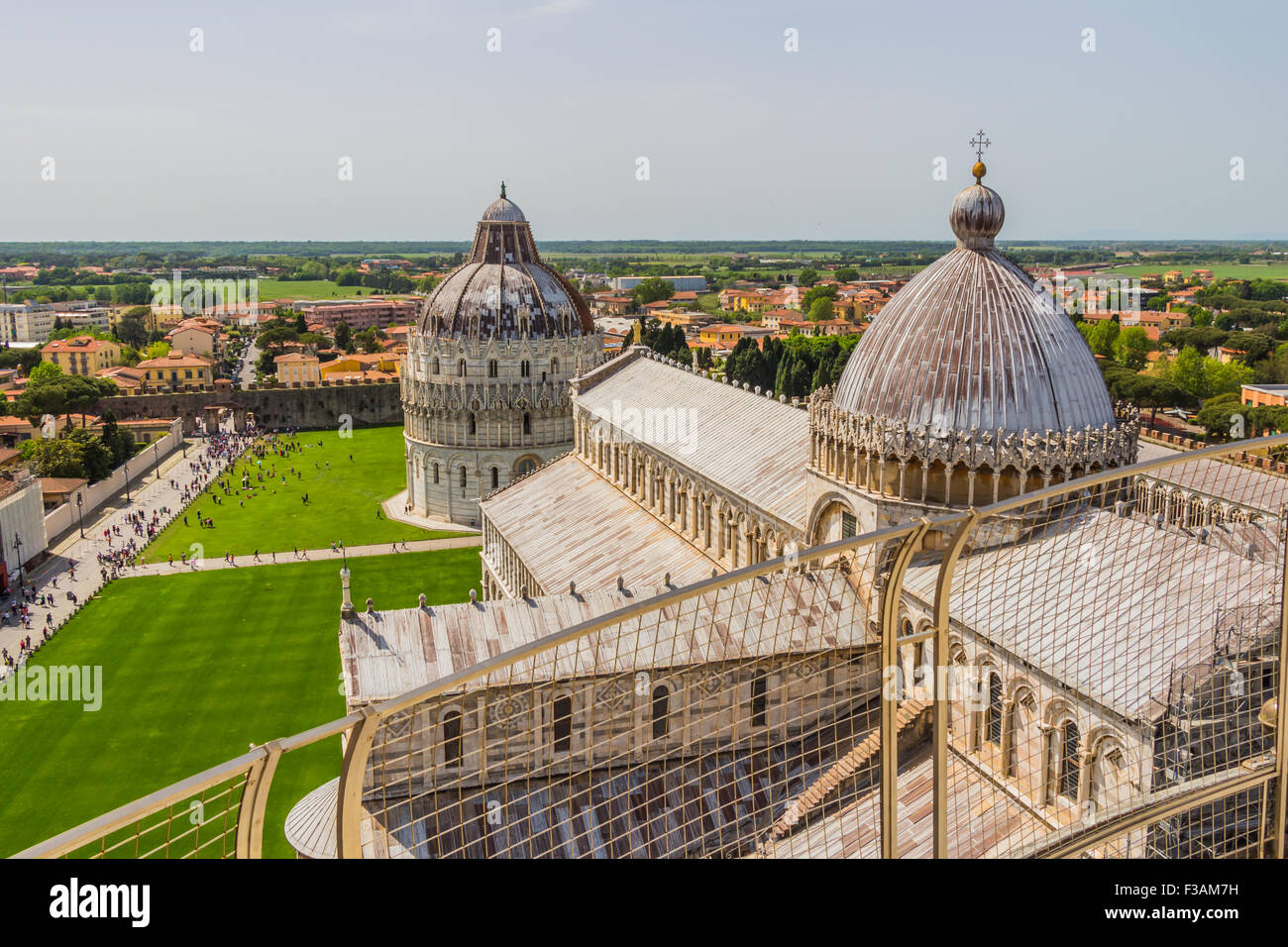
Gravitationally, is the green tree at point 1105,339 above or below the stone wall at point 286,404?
above

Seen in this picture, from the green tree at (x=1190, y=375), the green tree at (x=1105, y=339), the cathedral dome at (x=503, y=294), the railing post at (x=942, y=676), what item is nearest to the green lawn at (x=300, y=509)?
the cathedral dome at (x=503, y=294)

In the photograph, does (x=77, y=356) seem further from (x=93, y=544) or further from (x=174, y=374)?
(x=93, y=544)

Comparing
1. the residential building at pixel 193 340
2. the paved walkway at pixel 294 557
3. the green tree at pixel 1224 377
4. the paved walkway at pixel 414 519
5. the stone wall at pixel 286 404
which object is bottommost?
the paved walkway at pixel 294 557

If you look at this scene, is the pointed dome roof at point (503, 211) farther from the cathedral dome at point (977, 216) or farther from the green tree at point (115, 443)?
the cathedral dome at point (977, 216)

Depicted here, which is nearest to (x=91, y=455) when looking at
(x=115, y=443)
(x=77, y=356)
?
(x=115, y=443)

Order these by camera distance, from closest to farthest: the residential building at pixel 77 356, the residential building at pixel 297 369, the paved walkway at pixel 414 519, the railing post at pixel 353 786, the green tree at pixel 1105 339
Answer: the railing post at pixel 353 786, the paved walkway at pixel 414 519, the green tree at pixel 1105 339, the residential building at pixel 297 369, the residential building at pixel 77 356
